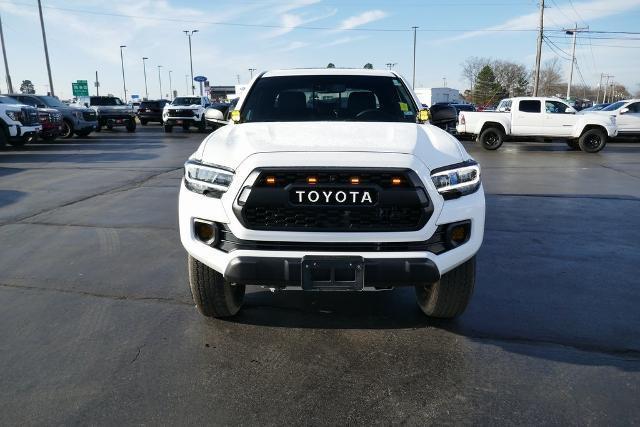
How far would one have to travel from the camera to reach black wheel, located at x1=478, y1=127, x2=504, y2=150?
58.4ft

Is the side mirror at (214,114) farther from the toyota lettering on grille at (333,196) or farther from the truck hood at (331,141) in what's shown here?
the toyota lettering on grille at (333,196)

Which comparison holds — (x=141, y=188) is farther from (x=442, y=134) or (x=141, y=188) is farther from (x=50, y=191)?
(x=442, y=134)

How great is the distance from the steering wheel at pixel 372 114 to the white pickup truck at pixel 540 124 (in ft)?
47.5

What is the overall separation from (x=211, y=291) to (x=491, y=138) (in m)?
16.4

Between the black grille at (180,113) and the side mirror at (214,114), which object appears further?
the black grille at (180,113)

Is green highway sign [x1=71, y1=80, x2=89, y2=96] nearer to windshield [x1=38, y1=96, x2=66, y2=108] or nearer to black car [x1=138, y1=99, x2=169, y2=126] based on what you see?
black car [x1=138, y1=99, x2=169, y2=126]

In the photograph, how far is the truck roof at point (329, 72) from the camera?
4.88 m

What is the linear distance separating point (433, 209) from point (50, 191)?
833 cm

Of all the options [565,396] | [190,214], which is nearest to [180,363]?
[190,214]

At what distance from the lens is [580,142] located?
17.2 m

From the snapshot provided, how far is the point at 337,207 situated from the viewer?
9.50 feet

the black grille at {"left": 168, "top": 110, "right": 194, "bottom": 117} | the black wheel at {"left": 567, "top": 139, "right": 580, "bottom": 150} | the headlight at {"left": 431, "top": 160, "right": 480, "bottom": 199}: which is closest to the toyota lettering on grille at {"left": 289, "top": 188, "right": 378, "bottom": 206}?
the headlight at {"left": 431, "top": 160, "right": 480, "bottom": 199}

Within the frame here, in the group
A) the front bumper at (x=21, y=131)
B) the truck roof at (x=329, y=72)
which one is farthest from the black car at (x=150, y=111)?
the truck roof at (x=329, y=72)

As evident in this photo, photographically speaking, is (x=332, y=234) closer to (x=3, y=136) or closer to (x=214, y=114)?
(x=214, y=114)
